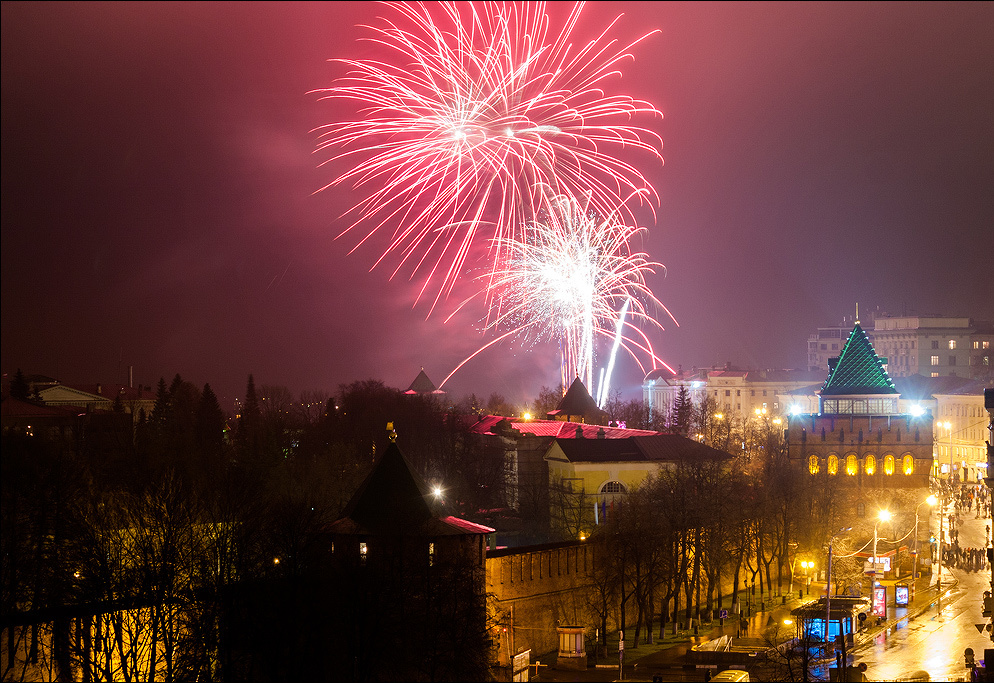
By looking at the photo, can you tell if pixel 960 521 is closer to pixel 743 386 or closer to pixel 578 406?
pixel 578 406

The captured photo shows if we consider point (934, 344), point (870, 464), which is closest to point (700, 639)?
point (870, 464)

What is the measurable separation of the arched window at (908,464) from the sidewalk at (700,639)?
7.60 meters

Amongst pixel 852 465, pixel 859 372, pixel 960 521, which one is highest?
pixel 859 372

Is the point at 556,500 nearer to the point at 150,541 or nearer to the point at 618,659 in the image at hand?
the point at 618,659

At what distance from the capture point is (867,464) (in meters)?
50.7

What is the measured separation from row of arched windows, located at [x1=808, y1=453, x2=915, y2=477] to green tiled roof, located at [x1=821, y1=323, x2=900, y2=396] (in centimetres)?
280

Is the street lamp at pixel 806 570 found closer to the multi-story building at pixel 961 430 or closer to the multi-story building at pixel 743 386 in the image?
→ the multi-story building at pixel 961 430

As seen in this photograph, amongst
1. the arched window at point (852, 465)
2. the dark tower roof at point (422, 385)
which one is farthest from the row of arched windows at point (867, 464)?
the dark tower roof at point (422, 385)

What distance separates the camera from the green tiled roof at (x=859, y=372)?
52.4 metres

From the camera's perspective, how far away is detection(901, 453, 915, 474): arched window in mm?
50531

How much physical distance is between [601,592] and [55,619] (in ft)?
57.6

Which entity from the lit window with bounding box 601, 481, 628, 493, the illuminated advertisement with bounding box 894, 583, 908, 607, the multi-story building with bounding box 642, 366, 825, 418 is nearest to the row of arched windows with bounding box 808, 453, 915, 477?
the lit window with bounding box 601, 481, 628, 493

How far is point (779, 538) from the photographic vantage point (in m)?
45.3

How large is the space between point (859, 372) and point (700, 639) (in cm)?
1974
